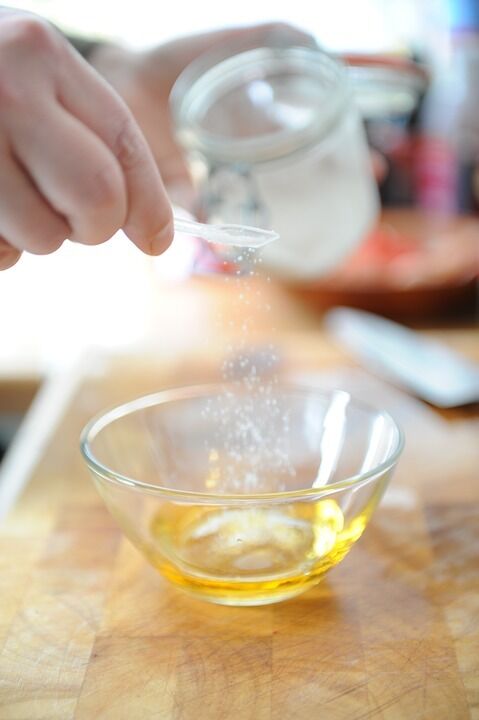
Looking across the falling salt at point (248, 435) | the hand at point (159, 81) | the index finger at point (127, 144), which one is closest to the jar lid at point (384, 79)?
the hand at point (159, 81)

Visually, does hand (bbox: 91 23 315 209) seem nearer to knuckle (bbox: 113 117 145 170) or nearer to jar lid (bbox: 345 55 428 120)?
jar lid (bbox: 345 55 428 120)

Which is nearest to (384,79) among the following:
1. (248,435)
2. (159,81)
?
(159,81)

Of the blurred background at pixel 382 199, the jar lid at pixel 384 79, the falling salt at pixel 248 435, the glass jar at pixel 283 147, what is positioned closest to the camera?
the falling salt at pixel 248 435

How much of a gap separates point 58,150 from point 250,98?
1.88 ft

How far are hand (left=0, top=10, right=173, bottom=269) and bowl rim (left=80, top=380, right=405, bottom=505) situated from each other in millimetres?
139

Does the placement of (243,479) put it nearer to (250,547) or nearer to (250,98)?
(250,547)

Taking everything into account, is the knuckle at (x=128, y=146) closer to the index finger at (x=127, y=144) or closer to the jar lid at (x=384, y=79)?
the index finger at (x=127, y=144)

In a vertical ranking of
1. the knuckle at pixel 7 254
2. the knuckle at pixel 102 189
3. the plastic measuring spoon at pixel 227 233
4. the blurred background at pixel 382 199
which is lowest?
the blurred background at pixel 382 199

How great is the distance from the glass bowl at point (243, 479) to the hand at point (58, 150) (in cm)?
15

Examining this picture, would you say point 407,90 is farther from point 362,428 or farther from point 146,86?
point 362,428

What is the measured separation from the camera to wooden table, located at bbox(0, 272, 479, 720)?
0.46 metres

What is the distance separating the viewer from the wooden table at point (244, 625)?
1.52 ft

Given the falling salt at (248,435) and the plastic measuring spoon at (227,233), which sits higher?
the plastic measuring spoon at (227,233)

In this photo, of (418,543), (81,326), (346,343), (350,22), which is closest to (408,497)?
(418,543)
